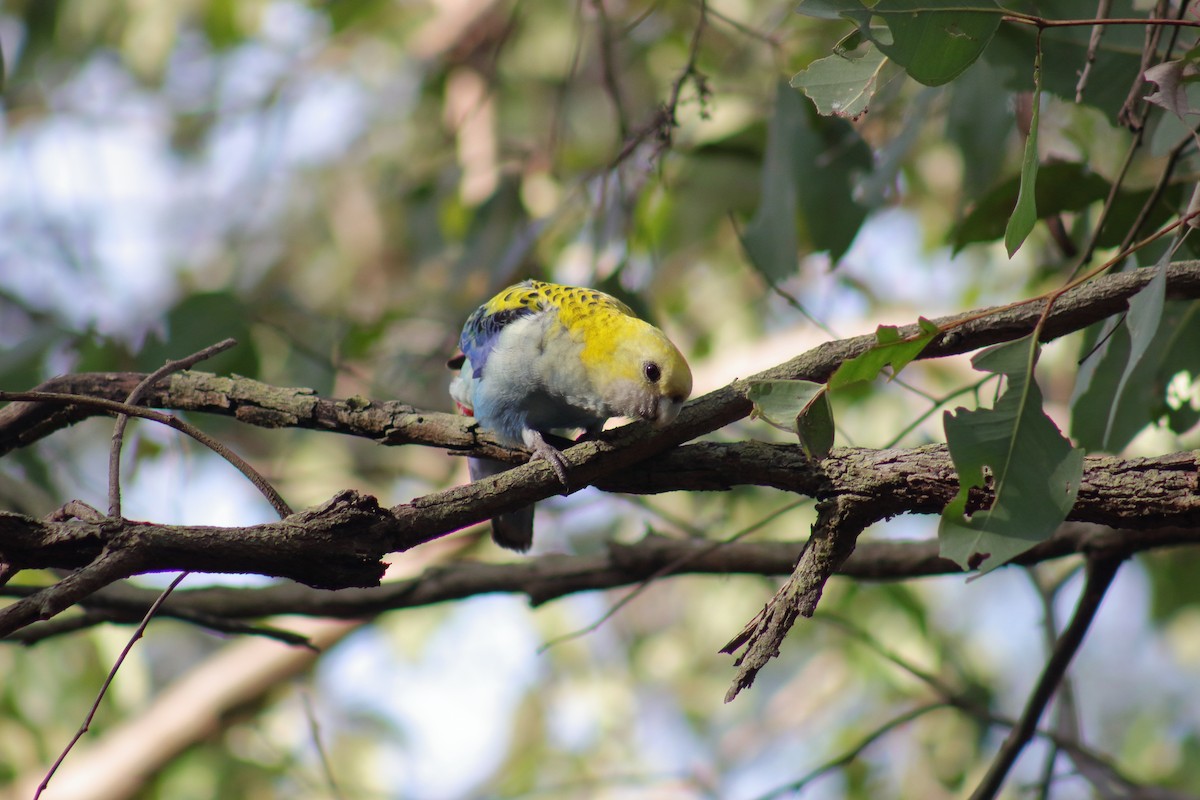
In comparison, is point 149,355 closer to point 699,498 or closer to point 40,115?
point 699,498

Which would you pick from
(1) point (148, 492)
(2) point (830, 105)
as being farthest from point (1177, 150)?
(1) point (148, 492)

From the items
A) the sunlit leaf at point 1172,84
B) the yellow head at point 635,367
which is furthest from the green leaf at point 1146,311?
the yellow head at point 635,367

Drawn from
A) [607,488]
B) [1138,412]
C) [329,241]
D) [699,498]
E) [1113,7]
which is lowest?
[607,488]

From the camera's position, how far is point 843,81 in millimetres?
2451

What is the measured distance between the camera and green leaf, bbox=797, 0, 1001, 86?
6.87 feet

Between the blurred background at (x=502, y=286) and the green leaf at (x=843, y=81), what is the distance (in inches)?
48.8

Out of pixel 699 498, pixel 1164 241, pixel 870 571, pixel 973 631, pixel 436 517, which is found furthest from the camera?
pixel 973 631

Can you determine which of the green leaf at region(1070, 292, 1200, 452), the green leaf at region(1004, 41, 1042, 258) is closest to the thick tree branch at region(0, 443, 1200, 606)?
the green leaf at region(1004, 41, 1042, 258)

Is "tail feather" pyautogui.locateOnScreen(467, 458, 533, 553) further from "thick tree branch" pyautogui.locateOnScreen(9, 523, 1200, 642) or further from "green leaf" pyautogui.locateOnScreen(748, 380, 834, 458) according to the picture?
"green leaf" pyautogui.locateOnScreen(748, 380, 834, 458)

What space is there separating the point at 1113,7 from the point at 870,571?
6.89ft

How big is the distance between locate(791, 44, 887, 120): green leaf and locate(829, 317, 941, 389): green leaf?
62 cm

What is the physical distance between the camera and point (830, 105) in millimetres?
2455

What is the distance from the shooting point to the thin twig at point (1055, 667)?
3422 mm

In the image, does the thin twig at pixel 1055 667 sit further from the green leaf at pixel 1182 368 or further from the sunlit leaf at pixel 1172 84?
the sunlit leaf at pixel 1172 84
